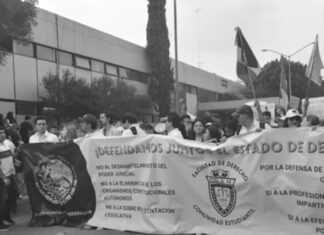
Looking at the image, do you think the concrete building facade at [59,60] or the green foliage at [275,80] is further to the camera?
the green foliage at [275,80]

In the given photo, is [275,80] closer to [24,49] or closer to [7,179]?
[24,49]

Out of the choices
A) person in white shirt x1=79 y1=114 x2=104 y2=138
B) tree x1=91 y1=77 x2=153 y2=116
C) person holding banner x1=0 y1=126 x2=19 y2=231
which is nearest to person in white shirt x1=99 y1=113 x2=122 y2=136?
person in white shirt x1=79 y1=114 x2=104 y2=138

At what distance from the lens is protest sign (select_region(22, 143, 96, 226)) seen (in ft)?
24.7

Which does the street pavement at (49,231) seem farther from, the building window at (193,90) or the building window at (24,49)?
the building window at (193,90)

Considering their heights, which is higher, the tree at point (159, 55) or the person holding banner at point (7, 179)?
the tree at point (159, 55)

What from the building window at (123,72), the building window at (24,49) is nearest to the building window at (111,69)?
the building window at (123,72)

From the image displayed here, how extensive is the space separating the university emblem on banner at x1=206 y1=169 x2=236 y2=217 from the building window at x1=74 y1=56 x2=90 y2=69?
23.9 m

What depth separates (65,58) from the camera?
2825cm

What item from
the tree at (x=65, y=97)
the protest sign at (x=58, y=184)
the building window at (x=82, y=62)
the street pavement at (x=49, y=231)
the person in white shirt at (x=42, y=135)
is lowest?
the street pavement at (x=49, y=231)

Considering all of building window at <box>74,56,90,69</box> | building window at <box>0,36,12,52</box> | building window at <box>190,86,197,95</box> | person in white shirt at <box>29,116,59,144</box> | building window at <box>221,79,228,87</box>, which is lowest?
person in white shirt at <box>29,116,59,144</box>

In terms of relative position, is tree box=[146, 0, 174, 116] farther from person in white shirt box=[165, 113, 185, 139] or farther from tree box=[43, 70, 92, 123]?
person in white shirt box=[165, 113, 185, 139]

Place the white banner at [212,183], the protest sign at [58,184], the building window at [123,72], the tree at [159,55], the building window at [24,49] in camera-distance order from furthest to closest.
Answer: the tree at [159,55] → the building window at [123,72] → the building window at [24,49] → the protest sign at [58,184] → the white banner at [212,183]

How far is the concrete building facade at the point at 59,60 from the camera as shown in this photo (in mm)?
23500

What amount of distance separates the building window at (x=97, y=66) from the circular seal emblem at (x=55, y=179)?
23872 mm
